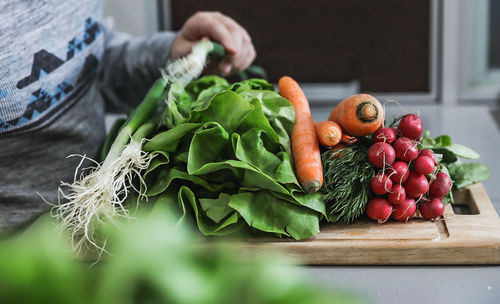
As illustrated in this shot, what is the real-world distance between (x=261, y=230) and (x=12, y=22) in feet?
1.91

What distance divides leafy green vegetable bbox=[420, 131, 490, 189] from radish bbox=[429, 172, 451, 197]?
0.07 meters

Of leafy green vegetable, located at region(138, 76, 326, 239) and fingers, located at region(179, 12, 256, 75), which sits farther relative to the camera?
fingers, located at region(179, 12, 256, 75)

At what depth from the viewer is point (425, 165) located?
2.71 feet

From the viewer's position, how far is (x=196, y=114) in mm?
863

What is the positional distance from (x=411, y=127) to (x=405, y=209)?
129 millimetres

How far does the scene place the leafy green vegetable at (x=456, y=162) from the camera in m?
0.95

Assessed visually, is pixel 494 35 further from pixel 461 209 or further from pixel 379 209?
pixel 379 209

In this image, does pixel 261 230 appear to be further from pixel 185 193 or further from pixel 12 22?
pixel 12 22

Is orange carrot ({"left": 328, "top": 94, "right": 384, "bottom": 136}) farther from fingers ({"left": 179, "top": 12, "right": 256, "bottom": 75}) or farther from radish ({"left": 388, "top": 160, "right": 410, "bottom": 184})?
fingers ({"left": 179, "top": 12, "right": 256, "bottom": 75})

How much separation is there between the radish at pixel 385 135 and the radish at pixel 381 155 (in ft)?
0.06

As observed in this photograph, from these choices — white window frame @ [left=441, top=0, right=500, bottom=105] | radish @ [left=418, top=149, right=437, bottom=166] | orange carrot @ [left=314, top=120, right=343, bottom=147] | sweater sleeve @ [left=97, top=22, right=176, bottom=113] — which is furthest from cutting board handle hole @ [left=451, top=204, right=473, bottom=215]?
white window frame @ [left=441, top=0, right=500, bottom=105]

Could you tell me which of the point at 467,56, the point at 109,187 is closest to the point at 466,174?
the point at 109,187

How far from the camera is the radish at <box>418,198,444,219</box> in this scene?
85 centimetres

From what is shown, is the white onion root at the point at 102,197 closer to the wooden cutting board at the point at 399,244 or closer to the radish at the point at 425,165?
the wooden cutting board at the point at 399,244
